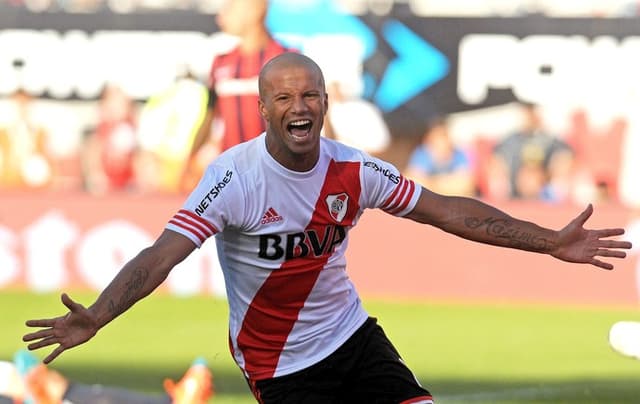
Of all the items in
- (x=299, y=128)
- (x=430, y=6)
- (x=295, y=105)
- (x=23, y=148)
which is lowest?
(x=23, y=148)

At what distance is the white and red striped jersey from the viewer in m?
5.98

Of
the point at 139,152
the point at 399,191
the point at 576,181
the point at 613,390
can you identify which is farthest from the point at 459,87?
the point at 399,191

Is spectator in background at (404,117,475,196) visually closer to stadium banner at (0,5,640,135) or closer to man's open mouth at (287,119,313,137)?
stadium banner at (0,5,640,135)

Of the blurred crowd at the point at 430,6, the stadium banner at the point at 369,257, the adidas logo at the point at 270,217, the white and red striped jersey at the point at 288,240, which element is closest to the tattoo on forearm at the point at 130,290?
the white and red striped jersey at the point at 288,240

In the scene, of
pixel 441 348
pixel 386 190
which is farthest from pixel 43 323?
pixel 441 348

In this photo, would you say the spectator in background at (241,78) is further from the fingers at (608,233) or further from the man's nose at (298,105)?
the man's nose at (298,105)

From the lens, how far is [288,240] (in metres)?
6.07

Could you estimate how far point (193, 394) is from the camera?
26.7 ft

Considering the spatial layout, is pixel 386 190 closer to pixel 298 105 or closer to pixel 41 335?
pixel 298 105

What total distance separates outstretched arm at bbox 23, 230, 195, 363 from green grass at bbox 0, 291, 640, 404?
355cm

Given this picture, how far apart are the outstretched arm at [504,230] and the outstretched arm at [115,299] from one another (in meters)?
1.21

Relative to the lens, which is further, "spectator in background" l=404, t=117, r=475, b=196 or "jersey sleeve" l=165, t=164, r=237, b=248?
"spectator in background" l=404, t=117, r=475, b=196

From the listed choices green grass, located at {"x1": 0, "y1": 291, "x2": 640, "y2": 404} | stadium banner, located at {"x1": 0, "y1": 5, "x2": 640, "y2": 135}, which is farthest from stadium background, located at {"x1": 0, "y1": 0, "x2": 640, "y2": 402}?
green grass, located at {"x1": 0, "y1": 291, "x2": 640, "y2": 404}

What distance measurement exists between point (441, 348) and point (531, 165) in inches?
165
